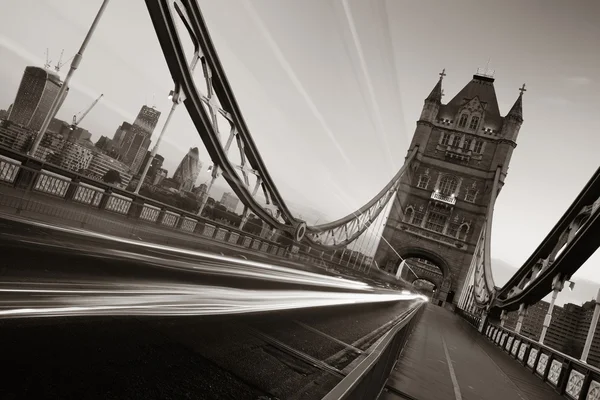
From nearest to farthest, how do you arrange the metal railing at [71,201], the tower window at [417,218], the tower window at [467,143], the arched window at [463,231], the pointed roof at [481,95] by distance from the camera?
the metal railing at [71,201]
the arched window at [463,231]
the tower window at [417,218]
the tower window at [467,143]
the pointed roof at [481,95]

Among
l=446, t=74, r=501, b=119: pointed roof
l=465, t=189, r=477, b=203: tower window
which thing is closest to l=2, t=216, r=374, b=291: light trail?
l=465, t=189, r=477, b=203: tower window

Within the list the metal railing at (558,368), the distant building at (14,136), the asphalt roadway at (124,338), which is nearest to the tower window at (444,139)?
the metal railing at (558,368)

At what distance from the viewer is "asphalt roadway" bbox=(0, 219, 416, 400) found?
99.7 inches

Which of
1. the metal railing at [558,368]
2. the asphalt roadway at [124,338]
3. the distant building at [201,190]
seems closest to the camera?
the asphalt roadway at [124,338]

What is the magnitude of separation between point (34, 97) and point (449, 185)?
1743 inches

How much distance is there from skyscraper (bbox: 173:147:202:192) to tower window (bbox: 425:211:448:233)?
37.7 metres

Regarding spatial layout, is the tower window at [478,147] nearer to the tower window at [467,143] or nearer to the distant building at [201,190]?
the tower window at [467,143]

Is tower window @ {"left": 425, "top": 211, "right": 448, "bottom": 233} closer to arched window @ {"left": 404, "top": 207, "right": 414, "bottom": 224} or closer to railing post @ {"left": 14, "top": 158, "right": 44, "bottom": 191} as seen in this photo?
arched window @ {"left": 404, "top": 207, "right": 414, "bottom": 224}

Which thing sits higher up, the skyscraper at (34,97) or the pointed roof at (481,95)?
the pointed roof at (481,95)

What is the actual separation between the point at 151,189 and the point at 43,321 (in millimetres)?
9627

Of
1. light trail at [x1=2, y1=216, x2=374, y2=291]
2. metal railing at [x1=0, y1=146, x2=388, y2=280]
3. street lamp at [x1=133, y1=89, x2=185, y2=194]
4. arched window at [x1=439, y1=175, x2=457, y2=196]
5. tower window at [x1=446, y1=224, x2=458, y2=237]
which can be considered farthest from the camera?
arched window at [x1=439, y1=175, x2=457, y2=196]

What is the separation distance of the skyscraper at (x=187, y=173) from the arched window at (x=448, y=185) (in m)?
38.9

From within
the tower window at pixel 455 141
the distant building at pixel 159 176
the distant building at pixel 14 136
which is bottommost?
the distant building at pixel 14 136

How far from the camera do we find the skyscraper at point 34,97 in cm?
926
